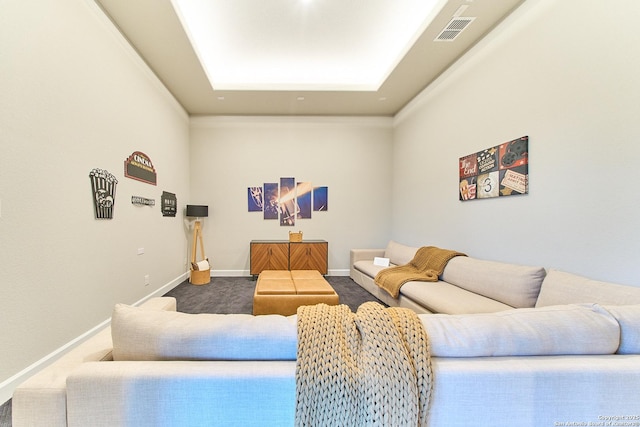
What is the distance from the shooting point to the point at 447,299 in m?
2.43

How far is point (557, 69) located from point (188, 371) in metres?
3.28

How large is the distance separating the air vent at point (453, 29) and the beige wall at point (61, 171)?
11.6 ft

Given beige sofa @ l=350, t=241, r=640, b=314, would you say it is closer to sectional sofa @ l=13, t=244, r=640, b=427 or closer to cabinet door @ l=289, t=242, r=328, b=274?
sectional sofa @ l=13, t=244, r=640, b=427

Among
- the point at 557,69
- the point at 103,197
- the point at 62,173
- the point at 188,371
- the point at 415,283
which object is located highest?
the point at 557,69

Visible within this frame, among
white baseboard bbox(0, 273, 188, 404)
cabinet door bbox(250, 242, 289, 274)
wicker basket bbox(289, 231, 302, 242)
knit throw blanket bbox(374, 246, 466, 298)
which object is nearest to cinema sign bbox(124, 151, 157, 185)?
white baseboard bbox(0, 273, 188, 404)

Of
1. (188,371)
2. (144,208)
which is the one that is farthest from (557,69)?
(144,208)

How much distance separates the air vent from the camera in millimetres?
2685

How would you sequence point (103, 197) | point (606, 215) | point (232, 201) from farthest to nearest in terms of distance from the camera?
1. point (232, 201)
2. point (103, 197)
3. point (606, 215)

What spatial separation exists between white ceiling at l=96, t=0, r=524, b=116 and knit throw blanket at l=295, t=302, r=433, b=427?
3118mm

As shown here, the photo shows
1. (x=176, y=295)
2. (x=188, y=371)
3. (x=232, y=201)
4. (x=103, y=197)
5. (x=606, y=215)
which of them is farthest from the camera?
(x=232, y=201)

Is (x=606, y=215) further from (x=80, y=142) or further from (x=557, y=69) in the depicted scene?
(x=80, y=142)

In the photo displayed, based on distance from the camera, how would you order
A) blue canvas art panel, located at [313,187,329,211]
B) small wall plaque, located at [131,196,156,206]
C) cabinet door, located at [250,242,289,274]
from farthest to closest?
1. blue canvas art panel, located at [313,187,329,211]
2. cabinet door, located at [250,242,289,274]
3. small wall plaque, located at [131,196,156,206]

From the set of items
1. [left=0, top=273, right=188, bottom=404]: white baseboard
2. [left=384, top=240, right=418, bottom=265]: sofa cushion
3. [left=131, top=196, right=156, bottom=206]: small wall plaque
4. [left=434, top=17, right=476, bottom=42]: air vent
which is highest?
[left=434, top=17, right=476, bottom=42]: air vent

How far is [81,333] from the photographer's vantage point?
7.55ft
